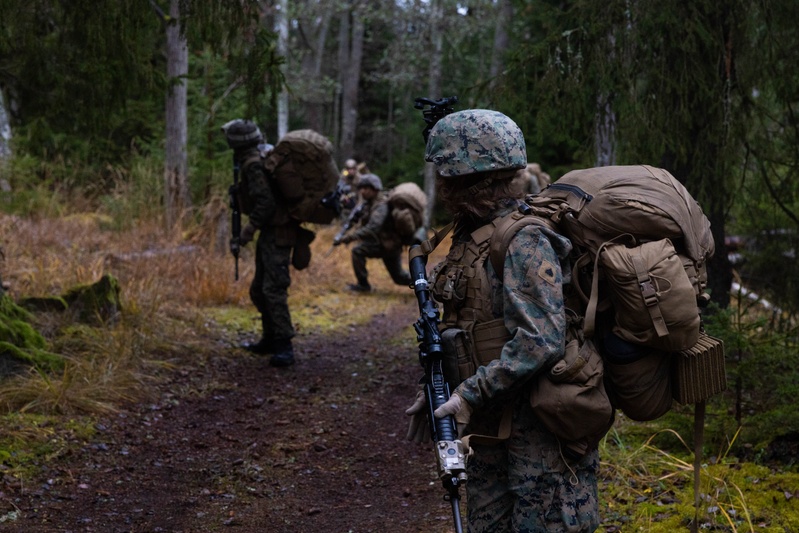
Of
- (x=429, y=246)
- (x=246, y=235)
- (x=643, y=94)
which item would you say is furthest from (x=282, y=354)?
(x=429, y=246)

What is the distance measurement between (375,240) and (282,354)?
4.45 m

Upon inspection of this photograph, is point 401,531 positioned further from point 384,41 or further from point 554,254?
point 384,41

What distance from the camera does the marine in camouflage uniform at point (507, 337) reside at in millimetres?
2760

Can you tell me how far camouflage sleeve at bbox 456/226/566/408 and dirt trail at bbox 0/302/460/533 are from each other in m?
2.17

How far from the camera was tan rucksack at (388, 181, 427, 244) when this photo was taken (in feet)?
39.9

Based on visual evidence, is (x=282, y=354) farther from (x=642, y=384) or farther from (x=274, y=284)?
(x=642, y=384)

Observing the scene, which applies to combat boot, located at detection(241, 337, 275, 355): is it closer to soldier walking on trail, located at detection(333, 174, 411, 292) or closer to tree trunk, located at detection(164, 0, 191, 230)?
tree trunk, located at detection(164, 0, 191, 230)

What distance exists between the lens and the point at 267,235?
8.27 meters

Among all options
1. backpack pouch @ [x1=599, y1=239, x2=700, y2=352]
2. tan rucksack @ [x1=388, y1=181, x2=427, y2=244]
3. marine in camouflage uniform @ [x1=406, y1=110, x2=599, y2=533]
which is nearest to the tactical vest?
marine in camouflage uniform @ [x1=406, y1=110, x2=599, y2=533]

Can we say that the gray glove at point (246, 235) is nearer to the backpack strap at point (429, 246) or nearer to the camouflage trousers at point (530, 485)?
the backpack strap at point (429, 246)

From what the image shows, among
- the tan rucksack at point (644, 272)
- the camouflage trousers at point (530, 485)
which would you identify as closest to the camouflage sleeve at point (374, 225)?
the tan rucksack at point (644, 272)

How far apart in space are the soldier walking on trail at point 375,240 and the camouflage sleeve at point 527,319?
9.59m

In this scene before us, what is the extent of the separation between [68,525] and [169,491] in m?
0.74

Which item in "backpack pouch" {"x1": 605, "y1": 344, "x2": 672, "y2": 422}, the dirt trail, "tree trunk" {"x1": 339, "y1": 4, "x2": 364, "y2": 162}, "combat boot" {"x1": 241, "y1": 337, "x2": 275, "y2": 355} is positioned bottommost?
the dirt trail
